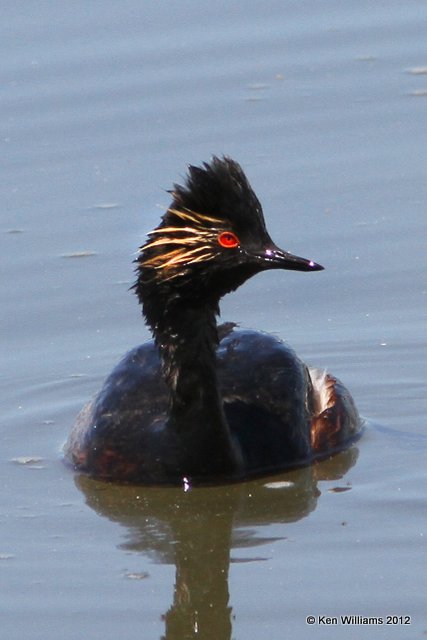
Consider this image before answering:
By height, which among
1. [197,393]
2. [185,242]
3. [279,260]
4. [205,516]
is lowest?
[205,516]

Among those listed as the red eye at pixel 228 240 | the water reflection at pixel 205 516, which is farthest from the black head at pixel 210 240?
the water reflection at pixel 205 516

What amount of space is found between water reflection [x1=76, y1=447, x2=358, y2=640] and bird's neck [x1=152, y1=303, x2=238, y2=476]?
0.19m

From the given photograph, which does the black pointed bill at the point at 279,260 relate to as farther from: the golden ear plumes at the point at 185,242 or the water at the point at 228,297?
the water at the point at 228,297

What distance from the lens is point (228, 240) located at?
11234 mm

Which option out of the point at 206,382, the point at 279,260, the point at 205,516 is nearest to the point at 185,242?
the point at 279,260

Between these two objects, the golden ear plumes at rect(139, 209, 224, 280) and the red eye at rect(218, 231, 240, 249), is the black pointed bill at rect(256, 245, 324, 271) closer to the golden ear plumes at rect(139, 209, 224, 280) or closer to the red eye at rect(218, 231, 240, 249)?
the red eye at rect(218, 231, 240, 249)

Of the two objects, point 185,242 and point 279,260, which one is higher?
point 185,242

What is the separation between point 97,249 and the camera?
14.9 metres

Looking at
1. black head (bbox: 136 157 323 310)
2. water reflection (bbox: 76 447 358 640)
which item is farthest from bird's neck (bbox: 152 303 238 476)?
black head (bbox: 136 157 323 310)

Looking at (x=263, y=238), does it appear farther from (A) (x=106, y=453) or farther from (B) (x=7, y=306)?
(B) (x=7, y=306)

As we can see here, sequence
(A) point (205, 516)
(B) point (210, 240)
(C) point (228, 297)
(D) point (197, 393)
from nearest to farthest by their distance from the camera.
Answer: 1. (B) point (210, 240)
2. (A) point (205, 516)
3. (D) point (197, 393)
4. (C) point (228, 297)

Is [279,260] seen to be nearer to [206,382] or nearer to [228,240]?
[228,240]

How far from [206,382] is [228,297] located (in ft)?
8.76

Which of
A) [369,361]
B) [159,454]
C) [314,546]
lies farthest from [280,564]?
[369,361]
